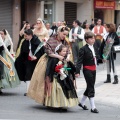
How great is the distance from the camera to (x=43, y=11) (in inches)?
994

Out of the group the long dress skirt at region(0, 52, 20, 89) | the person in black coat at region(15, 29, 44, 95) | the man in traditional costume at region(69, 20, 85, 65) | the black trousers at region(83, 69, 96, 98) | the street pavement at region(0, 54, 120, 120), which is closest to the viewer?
the street pavement at region(0, 54, 120, 120)

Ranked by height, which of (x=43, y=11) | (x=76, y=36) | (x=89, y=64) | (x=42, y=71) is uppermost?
(x=43, y=11)

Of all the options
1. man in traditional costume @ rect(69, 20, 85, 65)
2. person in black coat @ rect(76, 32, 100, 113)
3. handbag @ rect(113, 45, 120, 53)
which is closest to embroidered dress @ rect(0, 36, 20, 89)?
person in black coat @ rect(76, 32, 100, 113)

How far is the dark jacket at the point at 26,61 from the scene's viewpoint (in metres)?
10.4

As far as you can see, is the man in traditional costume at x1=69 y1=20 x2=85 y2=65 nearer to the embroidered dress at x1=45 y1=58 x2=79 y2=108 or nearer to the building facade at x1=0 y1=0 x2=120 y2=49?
the embroidered dress at x1=45 y1=58 x2=79 y2=108

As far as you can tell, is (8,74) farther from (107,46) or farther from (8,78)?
(107,46)

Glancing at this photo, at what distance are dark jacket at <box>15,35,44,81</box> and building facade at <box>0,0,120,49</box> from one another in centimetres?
1310

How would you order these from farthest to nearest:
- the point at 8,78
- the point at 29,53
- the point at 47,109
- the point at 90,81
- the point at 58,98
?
the point at 8,78 < the point at 29,53 < the point at 47,109 < the point at 90,81 < the point at 58,98

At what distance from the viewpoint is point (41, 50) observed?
34.0 feet

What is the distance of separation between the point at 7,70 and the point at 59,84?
8.19 feet

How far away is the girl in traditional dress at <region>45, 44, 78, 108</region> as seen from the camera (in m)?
8.46

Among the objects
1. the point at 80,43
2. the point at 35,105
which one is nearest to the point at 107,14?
the point at 80,43

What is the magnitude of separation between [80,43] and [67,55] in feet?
22.4

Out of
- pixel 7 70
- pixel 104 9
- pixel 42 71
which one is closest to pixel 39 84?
pixel 42 71
